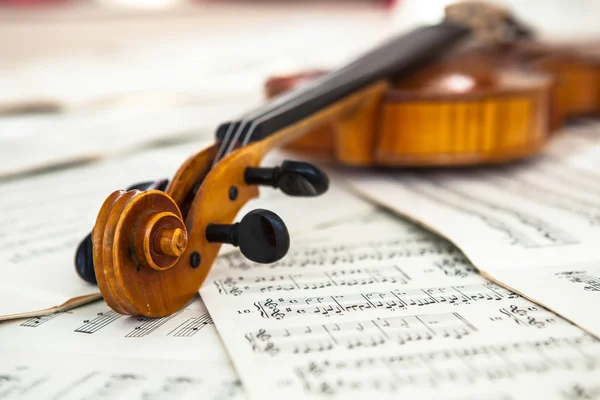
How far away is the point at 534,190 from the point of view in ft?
3.27

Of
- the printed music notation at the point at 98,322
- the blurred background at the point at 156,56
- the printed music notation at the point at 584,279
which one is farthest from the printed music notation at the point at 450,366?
the blurred background at the point at 156,56

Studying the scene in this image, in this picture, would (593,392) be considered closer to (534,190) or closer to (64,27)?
(534,190)

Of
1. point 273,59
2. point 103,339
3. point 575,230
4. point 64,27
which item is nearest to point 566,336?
point 575,230

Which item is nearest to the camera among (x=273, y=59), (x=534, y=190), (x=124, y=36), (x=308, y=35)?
(x=534, y=190)

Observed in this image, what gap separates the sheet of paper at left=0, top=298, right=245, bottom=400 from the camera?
49 centimetres

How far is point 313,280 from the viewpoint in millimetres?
691

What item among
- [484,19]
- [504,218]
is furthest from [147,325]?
[484,19]

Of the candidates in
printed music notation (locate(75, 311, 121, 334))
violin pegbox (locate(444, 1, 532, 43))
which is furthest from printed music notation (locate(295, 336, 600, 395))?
violin pegbox (locate(444, 1, 532, 43))

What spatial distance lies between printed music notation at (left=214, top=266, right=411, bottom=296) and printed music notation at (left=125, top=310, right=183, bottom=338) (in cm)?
8

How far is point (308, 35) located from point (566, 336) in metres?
2.67

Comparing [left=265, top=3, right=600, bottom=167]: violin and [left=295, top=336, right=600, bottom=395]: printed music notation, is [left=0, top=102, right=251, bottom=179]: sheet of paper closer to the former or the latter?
[left=265, top=3, right=600, bottom=167]: violin

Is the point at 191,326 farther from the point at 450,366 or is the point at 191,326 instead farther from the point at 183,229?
the point at 450,366

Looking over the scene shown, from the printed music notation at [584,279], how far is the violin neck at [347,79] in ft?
1.21

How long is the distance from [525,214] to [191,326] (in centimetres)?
52
